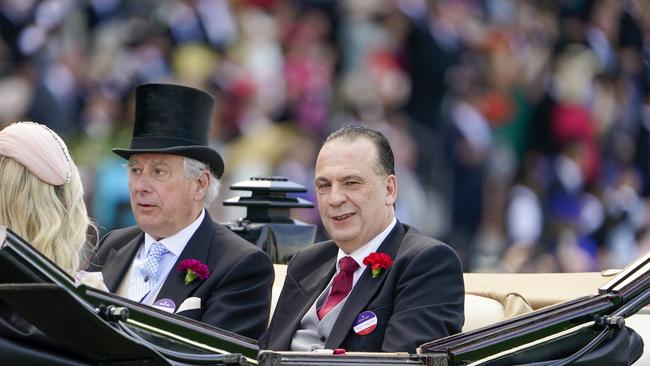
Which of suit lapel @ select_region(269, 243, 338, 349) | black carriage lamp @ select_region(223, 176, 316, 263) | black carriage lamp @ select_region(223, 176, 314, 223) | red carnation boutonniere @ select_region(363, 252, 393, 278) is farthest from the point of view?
black carriage lamp @ select_region(223, 176, 314, 223)

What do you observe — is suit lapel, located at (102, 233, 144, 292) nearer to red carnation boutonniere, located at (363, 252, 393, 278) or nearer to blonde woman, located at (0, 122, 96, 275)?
blonde woman, located at (0, 122, 96, 275)

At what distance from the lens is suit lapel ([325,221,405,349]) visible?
373 cm

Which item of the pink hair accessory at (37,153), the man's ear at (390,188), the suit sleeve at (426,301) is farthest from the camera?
the man's ear at (390,188)

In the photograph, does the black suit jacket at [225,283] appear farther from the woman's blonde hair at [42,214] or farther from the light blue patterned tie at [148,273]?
the woman's blonde hair at [42,214]

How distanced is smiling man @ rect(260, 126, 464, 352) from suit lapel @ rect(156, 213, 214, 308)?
1.03 feet

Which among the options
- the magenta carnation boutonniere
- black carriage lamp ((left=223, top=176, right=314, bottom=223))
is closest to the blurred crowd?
black carriage lamp ((left=223, top=176, right=314, bottom=223))

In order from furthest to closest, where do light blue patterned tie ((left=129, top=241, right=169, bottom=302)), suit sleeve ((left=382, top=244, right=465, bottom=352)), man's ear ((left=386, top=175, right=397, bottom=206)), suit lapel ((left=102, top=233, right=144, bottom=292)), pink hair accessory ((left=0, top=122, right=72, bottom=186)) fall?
1. suit lapel ((left=102, top=233, right=144, bottom=292))
2. light blue patterned tie ((left=129, top=241, right=169, bottom=302))
3. man's ear ((left=386, top=175, right=397, bottom=206))
4. suit sleeve ((left=382, top=244, right=465, bottom=352))
5. pink hair accessory ((left=0, top=122, right=72, bottom=186))

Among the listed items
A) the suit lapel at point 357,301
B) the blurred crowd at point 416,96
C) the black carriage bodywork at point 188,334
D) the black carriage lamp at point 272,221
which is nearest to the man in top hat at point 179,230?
the suit lapel at point 357,301

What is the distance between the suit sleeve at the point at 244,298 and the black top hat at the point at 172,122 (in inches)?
18.5

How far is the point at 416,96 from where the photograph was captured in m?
7.96

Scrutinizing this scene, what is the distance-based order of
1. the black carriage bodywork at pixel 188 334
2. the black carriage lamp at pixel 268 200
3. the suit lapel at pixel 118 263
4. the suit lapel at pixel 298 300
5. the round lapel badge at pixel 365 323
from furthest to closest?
the black carriage lamp at pixel 268 200 → the suit lapel at pixel 118 263 → the suit lapel at pixel 298 300 → the round lapel badge at pixel 365 323 → the black carriage bodywork at pixel 188 334

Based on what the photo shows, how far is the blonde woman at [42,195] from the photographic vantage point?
3.39 m

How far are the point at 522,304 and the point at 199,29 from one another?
3937 millimetres

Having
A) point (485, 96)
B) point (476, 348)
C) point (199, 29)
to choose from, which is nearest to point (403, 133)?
point (485, 96)
